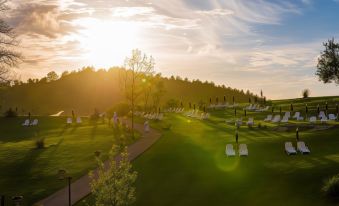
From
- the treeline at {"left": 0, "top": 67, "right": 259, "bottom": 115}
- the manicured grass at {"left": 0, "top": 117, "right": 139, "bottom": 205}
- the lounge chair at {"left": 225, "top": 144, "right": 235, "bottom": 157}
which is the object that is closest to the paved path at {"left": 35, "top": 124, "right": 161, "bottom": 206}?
the manicured grass at {"left": 0, "top": 117, "right": 139, "bottom": 205}

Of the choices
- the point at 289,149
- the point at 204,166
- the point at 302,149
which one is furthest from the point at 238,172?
the point at 302,149

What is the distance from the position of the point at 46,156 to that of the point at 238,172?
20841mm

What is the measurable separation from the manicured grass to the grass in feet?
16.7

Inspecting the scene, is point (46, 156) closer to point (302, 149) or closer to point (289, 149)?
point (289, 149)

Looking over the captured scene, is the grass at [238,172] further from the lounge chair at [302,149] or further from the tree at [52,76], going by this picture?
the tree at [52,76]

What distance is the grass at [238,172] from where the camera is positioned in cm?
2598

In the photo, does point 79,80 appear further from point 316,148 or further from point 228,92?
point 316,148

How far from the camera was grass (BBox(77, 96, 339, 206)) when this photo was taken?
1023 inches

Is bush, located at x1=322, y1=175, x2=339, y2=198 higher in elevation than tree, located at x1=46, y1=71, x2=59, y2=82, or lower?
lower

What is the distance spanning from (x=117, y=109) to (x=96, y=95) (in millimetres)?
81322

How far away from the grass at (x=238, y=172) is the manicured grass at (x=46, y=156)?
16.7 feet

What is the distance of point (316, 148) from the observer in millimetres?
35844

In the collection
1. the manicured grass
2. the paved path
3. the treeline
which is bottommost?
the paved path

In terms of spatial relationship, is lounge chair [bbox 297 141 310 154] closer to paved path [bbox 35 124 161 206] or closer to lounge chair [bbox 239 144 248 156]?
lounge chair [bbox 239 144 248 156]
